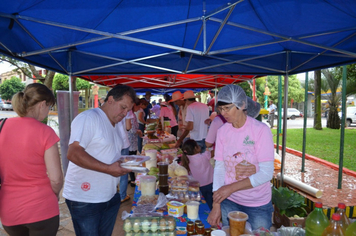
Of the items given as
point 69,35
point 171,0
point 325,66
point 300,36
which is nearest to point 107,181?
point 171,0

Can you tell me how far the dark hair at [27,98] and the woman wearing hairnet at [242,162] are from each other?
1367mm

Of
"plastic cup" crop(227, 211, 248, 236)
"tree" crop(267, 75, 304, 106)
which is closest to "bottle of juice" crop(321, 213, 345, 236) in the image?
"plastic cup" crop(227, 211, 248, 236)

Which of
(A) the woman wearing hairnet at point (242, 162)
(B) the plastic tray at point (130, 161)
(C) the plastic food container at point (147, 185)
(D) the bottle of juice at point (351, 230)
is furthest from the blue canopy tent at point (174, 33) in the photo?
(D) the bottle of juice at point (351, 230)

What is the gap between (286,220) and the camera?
3.30 metres

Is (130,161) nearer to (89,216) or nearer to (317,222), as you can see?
(89,216)

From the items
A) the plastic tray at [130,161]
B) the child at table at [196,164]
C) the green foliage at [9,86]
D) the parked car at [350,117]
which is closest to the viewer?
the plastic tray at [130,161]

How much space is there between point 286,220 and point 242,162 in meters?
1.80

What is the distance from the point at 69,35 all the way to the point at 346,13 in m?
3.10

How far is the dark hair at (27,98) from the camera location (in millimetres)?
1868

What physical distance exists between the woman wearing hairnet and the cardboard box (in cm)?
129

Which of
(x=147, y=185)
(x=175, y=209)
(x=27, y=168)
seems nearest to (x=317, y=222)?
(x=175, y=209)

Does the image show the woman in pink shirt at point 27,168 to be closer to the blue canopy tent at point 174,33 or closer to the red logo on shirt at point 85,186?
the red logo on shirt at point 85,186

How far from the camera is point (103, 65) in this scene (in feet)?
14.9

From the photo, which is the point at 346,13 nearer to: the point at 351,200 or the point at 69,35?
the point at 69,35
